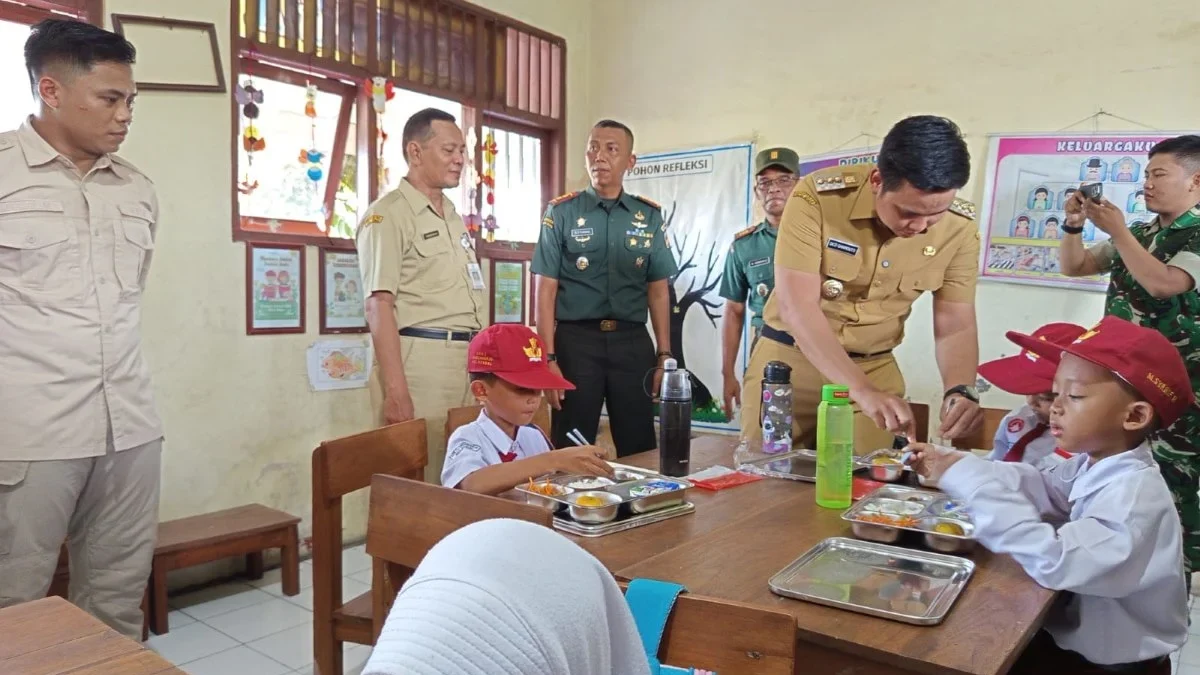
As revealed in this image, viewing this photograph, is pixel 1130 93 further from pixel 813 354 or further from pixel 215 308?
pixel 215 308

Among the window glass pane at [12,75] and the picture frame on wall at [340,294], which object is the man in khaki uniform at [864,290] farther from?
the window glass pane at [12,75]

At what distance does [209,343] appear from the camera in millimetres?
2771

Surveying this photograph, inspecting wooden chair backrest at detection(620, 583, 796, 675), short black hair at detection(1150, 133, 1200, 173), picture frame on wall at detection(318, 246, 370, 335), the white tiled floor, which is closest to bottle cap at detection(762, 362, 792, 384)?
wooden chair backrest at detection(620, 583, 796, 675)

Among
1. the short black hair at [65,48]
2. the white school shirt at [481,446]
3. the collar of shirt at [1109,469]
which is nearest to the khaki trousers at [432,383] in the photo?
the white school shirt at [481,446]

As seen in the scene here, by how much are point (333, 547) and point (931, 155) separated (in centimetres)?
139

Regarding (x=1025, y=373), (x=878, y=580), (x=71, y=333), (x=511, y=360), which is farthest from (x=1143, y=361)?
(x=71, y=333)

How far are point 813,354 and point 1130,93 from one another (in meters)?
1.89

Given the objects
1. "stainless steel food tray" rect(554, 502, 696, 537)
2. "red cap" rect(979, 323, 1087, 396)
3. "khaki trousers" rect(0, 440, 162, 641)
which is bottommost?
"khaki trousers" rect(0, 440, 162, 641)

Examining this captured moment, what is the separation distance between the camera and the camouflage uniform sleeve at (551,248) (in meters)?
Answer: 2.94

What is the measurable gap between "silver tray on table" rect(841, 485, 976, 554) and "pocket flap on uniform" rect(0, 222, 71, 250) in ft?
5.82

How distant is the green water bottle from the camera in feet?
4.69

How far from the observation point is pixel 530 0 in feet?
12.8

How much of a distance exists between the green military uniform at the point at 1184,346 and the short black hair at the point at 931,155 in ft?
3.86

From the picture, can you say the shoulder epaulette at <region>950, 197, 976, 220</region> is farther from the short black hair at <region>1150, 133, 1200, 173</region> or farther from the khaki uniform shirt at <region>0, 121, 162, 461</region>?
the khaki uniform shirt at <region>0, 121, 162, 461</region>
